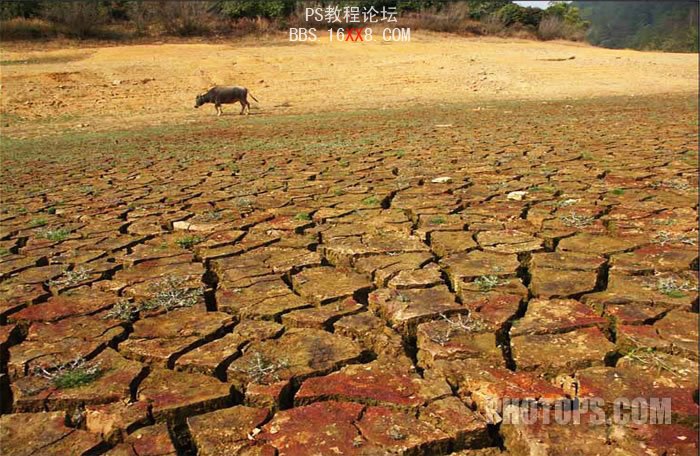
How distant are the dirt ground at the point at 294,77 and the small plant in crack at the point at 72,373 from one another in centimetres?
1302

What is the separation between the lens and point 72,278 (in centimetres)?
351

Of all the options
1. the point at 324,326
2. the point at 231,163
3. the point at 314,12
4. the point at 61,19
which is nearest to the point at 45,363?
the point at 324,326

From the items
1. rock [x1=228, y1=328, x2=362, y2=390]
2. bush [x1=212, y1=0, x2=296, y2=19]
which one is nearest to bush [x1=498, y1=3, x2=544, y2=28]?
bush [x1=212, y1=0, x2=296, y2=19]

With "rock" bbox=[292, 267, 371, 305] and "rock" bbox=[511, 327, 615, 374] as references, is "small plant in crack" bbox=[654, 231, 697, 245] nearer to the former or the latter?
"rock" bbox=[511, 327, 615, 374]

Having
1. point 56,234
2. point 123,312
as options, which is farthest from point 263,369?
point 56,234

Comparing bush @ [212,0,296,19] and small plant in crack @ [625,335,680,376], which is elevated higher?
bush @ [212,0,296,19]

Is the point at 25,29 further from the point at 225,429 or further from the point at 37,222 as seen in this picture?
the point at 225,429

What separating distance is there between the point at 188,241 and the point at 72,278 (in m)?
0.86

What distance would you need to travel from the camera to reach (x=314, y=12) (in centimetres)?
2745

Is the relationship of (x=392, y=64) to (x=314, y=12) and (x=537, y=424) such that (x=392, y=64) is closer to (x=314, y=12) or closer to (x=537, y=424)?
(x=314, y=12)

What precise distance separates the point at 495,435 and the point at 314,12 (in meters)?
27.7

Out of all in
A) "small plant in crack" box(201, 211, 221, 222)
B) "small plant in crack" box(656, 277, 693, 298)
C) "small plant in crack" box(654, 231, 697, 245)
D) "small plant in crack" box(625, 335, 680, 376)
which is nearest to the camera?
"small plant in crack" box(625, 335, 680, 376)

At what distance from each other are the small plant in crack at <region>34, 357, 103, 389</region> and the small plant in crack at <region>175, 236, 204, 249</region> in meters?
1.66

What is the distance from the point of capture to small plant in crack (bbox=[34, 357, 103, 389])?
2.30 metres
